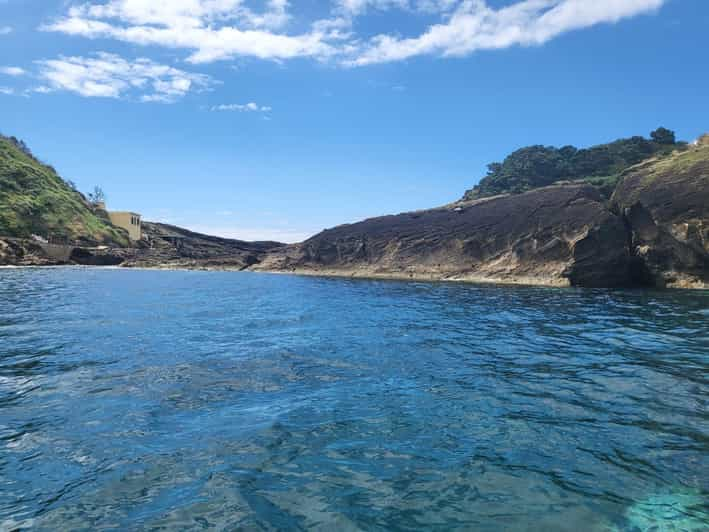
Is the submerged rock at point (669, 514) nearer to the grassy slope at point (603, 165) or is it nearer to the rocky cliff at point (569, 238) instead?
the rocky cliff at point (569, 238)

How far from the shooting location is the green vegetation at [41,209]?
75.7 m

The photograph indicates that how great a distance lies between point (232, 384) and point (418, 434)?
4.75 m

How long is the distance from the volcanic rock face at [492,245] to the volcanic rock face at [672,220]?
164cm

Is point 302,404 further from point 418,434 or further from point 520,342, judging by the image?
point 520,342

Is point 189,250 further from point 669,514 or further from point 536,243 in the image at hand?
point 669,514

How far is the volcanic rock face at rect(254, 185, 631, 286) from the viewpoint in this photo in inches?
1666

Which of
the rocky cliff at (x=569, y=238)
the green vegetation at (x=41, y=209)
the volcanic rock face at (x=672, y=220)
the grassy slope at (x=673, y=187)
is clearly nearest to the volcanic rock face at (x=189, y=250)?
the green vegetation at (x=41, y=209)

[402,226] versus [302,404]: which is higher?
[402,226]

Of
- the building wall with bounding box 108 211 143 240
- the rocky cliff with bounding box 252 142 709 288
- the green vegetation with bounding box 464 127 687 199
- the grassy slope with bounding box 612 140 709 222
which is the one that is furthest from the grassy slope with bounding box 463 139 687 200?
the building wall with bounding box 108 211 143 240

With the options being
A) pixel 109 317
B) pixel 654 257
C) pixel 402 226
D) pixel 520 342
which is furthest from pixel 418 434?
pixel 402 226

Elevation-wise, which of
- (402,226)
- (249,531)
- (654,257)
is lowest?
(249,531)

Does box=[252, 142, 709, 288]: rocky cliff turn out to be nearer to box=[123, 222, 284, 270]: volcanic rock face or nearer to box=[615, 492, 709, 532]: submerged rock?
box=[123, 222, 284, 270]: volcanic rock face

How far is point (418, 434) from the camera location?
707 centimetres

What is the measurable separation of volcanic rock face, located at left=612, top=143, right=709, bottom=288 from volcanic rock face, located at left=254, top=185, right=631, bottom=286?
164 cm
